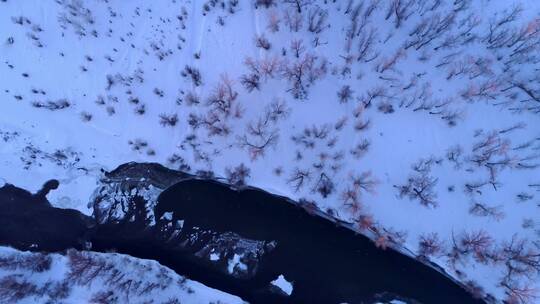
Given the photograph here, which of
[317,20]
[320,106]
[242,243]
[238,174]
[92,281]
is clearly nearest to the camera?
[317,20]

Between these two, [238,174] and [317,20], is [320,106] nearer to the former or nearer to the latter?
[317,20]

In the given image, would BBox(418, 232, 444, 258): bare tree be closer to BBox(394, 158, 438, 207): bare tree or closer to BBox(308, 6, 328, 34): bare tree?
BBox(394, 158, 438, 207): bare tree

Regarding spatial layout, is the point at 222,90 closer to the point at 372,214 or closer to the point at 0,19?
the point at 372,214

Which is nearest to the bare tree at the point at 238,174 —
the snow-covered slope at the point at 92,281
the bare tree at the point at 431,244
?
the snow-covered slope at the point at 92,281

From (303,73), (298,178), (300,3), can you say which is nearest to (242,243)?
(298,178)

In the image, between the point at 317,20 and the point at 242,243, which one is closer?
the point at 317,20

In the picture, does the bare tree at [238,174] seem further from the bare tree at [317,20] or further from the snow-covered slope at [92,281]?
the bare tree at [317,20]
